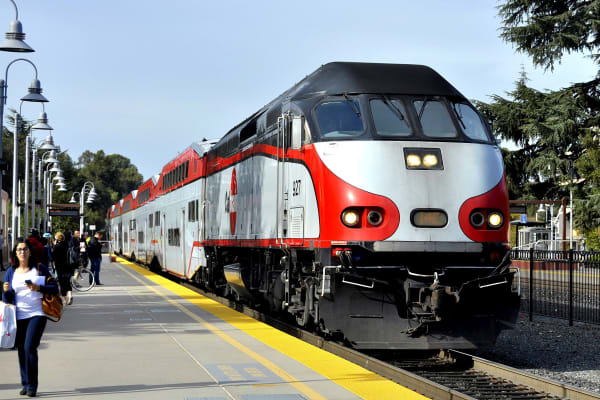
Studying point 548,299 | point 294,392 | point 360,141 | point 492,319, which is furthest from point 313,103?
point 548,299

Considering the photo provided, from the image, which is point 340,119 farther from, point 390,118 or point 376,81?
point 376,81

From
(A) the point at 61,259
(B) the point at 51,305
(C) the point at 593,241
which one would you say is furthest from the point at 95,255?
(C) the point at 593,241

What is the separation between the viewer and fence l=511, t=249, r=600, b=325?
1756 cm

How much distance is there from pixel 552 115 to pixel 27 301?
33888mm

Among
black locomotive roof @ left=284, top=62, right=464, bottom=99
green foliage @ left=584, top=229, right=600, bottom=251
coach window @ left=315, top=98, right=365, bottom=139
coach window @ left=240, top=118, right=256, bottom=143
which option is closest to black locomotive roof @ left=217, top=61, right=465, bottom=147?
black locomotive roof @ left=284, top=62, right=464, bottom=99

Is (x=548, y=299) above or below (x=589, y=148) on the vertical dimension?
below

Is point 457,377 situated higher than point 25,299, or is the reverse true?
point 25,299

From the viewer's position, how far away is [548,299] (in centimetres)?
2053

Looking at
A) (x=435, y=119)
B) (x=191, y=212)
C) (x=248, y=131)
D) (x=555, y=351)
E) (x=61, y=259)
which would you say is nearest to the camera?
(x=435, y=119)

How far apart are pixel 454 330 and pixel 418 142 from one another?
2.48m

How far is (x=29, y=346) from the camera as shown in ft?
27.7

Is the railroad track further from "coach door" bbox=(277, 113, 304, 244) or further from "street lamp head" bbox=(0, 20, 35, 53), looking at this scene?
"street lamp head" bbox=(0, 20, 35, 53)

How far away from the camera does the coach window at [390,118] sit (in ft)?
38.0

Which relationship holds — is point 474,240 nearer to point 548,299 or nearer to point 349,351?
point 349,351
